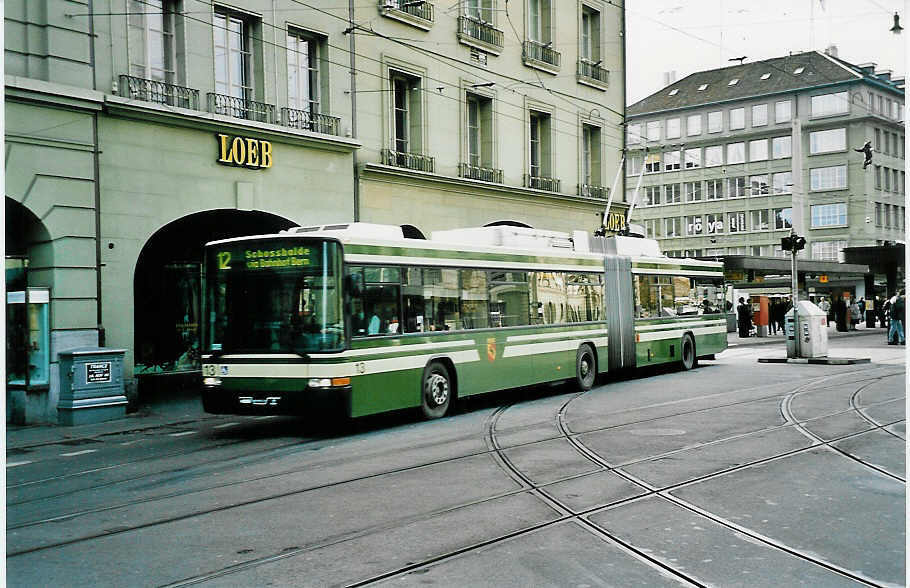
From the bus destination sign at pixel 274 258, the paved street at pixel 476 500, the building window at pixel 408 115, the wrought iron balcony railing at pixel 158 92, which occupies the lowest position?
the paved street at pixel 476 500

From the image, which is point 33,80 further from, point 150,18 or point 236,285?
point 236,285


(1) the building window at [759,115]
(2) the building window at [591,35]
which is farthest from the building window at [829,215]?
(2) the building window at [591,35]

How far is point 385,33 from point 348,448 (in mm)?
14130

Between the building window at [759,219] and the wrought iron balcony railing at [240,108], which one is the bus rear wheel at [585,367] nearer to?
the wrought iron balcony railing at [240,108]

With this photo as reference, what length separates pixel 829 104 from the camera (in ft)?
255

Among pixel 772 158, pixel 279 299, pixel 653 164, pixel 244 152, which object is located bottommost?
pixel 279 299

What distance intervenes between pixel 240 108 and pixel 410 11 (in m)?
6.53

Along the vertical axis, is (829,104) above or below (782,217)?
above

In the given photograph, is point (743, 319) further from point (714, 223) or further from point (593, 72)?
point (714, 223)

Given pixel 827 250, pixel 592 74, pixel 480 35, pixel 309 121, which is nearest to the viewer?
pixel 309 121

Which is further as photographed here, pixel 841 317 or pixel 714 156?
pixel 714 156

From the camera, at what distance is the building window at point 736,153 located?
84812 millimetres

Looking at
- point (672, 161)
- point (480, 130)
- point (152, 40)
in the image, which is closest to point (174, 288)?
point (152, 40)

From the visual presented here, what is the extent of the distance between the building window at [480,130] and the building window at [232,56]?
8.75 m
